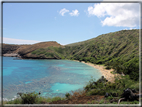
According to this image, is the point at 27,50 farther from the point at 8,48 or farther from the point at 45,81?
the point at 45,81

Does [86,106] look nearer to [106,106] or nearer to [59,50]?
[106,106]

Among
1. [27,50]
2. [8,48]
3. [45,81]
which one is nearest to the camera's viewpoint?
[45,81]

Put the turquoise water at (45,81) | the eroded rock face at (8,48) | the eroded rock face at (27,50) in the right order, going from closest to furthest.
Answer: the turquoise water at (45,81) < the eroded rock face at (27,50) < the eroded rock face at (8,48)

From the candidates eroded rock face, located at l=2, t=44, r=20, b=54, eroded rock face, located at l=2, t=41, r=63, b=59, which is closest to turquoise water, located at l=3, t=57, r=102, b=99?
eroded rock face, located at l=2, t=41, r=63, b=59

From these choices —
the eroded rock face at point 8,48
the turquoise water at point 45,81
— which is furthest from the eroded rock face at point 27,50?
the turquoise water at point 45,81

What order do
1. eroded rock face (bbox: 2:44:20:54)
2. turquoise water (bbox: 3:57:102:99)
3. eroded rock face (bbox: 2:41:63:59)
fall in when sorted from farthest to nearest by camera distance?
eroded rock face (bbox: 2:44:20:54), eroded rock face (bbox: 2:41:63:59), turquoise water (bbox: 3:57:102:99)

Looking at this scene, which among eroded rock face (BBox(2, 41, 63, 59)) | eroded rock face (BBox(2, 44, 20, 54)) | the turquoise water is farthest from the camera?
eroded rock face (BBox(2, 44, 20, 54))

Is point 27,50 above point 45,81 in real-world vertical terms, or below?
above

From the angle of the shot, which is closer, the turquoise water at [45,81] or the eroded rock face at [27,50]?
the turquoise water at [45,81]

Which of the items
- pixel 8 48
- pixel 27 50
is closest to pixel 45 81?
pixel 27 50

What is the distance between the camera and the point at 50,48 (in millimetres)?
→ 77062

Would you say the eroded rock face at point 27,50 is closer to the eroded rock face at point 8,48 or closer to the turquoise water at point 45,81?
the eroded rock face at point 8,48

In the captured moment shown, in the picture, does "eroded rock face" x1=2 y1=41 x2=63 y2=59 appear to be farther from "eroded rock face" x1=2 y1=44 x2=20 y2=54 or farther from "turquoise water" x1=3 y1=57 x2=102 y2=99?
"turquoise water" x1=3 y1=57 x2=102 y2=99

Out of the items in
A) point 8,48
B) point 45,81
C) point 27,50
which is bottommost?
point 45,81
